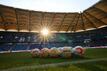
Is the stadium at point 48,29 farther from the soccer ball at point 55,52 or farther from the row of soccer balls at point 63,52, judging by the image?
the soccer ball at point 55,52

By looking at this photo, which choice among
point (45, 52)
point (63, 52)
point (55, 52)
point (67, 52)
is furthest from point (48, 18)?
point (67, 52)

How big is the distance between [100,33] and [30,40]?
2030 centimetres

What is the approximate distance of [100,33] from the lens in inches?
1822

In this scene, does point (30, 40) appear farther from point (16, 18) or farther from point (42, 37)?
point (16, 18)

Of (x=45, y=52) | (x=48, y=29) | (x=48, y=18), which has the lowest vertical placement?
(x=45, y=52)

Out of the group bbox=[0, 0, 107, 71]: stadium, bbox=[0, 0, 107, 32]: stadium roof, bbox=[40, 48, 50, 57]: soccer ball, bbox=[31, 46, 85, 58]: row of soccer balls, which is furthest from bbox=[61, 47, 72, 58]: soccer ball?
bbox=[0, 0, 107, 32]: stadium roof

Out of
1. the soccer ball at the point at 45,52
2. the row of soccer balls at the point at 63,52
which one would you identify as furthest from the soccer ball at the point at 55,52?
the soccer ball at the point at 45,52

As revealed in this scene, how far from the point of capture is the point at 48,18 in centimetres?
3569

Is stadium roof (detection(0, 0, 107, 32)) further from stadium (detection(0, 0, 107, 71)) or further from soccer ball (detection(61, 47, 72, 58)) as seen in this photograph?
soccer ball (detection(61, 47, 72, 58))

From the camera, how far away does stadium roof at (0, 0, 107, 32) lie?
99.4 feet

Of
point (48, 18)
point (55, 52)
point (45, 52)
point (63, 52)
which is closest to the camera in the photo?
point (63, 52)

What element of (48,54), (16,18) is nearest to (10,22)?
(16,18)

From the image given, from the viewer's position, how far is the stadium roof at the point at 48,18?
30.3 meters

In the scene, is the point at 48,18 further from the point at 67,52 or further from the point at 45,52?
the point at 67,52
